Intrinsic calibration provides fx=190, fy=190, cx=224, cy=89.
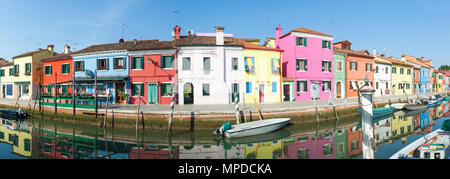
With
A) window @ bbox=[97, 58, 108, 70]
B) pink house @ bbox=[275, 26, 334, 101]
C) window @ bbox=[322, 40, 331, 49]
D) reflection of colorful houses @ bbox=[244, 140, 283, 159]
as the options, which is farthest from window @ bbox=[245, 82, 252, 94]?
window @ bbox=[97, 58, 108, 70]

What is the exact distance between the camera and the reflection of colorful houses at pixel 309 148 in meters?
9.06

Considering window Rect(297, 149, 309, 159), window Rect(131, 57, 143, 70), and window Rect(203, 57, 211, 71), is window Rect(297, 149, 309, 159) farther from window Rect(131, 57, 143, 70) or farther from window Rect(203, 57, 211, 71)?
window Rect(131, 57, 143, 70)

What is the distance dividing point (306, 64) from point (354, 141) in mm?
13207

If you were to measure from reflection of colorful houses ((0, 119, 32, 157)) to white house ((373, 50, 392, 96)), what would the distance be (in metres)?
40.2

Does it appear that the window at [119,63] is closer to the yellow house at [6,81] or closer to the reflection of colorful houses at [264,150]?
the reflection of colorful houses at [264,150]

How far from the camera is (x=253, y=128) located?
11.8 metres

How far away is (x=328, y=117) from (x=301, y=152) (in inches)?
342

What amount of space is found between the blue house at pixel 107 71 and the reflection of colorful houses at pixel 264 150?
15168 mm

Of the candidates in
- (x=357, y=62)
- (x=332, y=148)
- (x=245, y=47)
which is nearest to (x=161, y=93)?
(x=245, y=47)

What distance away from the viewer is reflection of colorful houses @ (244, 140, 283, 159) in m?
9.09

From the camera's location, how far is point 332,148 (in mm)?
10211

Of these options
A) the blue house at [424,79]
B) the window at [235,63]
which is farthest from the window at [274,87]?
the blue house at [424,79]

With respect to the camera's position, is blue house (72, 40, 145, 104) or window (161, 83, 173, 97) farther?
blue house (72, 40, 145, 104)
